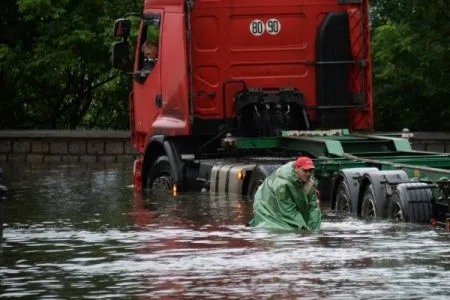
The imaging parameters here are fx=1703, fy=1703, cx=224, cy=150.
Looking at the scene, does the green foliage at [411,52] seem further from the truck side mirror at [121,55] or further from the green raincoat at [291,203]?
the green raincoat at [291,203]

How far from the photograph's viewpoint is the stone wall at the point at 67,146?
126ft

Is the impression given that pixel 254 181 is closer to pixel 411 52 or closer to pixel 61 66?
pixel 411 52

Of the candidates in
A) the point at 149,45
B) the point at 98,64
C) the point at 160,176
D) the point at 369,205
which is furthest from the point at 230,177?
the point at 98,64

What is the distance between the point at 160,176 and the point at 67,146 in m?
12.0

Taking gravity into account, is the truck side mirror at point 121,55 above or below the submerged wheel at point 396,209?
above

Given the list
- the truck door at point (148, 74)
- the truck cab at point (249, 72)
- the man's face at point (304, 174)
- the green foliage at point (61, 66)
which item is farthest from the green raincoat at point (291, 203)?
the green foliage at point (61, 66)

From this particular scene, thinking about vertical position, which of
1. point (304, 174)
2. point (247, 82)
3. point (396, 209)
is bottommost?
point (396, 209)

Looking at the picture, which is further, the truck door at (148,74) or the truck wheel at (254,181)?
the truck door at (148,74)

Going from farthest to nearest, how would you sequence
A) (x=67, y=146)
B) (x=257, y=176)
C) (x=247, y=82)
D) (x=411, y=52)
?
(x=67, y=146) < (x=411, y=52) < (x=247, y=82) < (x=257, y=176)

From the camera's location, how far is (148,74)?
87.8 ft

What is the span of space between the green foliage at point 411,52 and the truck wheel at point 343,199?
1261 centimetres

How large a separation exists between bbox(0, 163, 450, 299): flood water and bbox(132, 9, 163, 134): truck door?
99.2 inches

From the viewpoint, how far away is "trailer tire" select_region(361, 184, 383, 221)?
2023 cm

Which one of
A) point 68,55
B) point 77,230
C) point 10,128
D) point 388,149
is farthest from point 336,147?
point 10,128
